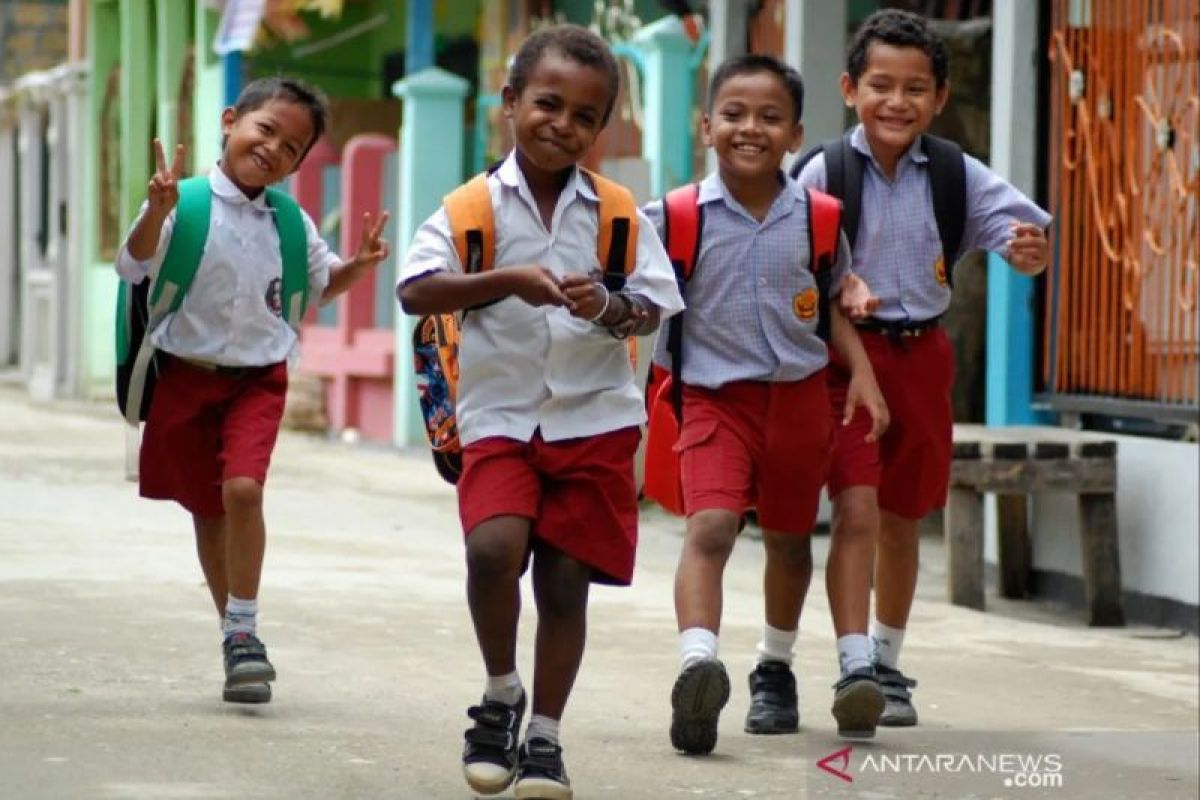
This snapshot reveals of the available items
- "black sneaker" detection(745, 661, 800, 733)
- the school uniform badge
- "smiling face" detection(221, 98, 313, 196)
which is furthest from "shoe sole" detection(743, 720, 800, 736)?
"smiling face" detection(221, 98, 313, 196)

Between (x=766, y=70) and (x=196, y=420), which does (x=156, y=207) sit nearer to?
(x=196, y=420)

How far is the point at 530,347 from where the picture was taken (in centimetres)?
542

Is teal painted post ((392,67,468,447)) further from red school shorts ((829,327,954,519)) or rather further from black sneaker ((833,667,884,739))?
black sneaker ((833,667,884,739))

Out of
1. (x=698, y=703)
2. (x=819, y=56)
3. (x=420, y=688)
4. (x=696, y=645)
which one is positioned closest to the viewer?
(x=698, y=703)

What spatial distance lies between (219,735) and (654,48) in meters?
9.19

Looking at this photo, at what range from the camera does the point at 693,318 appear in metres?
6.39

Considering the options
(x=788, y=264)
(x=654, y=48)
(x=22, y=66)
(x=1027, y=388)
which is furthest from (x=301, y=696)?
(x=22, y=66)

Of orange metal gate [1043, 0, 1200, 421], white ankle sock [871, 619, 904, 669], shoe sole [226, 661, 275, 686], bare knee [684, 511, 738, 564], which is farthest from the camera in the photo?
orange metal gate [1043, 0, 1200, 421]

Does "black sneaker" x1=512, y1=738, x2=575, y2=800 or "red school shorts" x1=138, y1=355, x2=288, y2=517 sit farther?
"red school shorts" x1=138, y1=355, x2=288, y2=517

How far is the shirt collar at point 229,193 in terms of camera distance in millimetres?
6801

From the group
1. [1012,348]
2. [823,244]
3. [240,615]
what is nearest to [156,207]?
[240,615]

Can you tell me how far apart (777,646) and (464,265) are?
1.69 meters

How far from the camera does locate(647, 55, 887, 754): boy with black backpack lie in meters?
6.30

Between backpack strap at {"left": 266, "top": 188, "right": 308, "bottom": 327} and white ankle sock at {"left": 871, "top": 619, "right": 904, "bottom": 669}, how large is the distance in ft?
5.74
